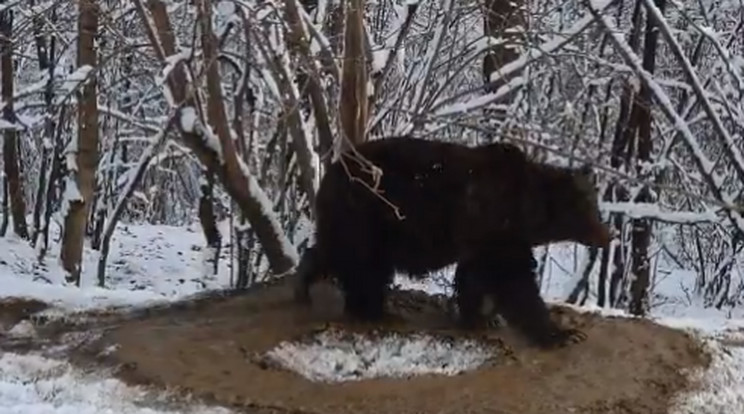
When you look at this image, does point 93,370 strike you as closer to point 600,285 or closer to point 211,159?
point 211,159

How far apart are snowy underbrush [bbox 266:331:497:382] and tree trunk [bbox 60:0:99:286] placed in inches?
194

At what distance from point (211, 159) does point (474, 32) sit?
10.2ft

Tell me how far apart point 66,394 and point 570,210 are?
218 centimetres

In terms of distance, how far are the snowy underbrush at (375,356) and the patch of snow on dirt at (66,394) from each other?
63cm

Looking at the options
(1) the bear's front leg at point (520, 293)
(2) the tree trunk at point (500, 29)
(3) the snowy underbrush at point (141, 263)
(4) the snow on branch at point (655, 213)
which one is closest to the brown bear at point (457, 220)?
(1) the bear's front leg at point (520, 293)

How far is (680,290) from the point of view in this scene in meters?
12.9

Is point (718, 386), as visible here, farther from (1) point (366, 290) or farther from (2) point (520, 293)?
(1) point (366, 290)

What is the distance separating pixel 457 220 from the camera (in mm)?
4781

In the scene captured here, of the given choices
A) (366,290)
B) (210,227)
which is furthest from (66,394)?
(210,227)

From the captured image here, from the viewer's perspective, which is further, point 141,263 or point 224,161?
point 141,263

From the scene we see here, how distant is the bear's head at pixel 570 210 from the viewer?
15.7ft

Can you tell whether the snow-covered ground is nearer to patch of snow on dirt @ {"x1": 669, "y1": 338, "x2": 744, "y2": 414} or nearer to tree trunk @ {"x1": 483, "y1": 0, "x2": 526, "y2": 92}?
patch of snow on dirt @ {"x1": 669, "y1": 338, "x2": 744, "y2": 414}

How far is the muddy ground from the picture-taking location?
12.8ft

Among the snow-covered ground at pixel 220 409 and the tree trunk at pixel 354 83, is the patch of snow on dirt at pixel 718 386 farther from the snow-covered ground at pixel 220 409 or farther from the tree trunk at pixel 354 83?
the tree trunk at pixel 354 83
